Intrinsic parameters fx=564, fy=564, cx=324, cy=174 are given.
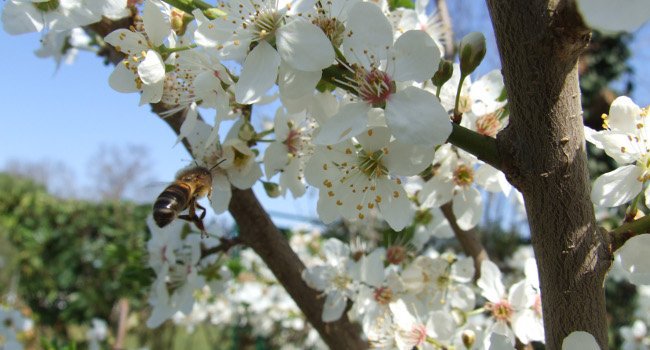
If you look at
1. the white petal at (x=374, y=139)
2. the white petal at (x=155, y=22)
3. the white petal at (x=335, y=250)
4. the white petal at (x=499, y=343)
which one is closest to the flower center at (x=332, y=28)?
the white petal at (x=374, y=139)

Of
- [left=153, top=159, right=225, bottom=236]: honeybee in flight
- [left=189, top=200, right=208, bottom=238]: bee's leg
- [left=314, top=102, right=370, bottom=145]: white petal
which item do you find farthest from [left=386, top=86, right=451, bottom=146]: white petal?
[left=189, top=200, right=208, bottom=238]: bee's leg

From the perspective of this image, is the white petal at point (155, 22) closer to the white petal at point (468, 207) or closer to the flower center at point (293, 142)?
the flower center at point (293, 142)

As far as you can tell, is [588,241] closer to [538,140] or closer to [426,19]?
[538,140]

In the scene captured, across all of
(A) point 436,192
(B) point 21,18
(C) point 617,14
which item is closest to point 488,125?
(A) point 436,192

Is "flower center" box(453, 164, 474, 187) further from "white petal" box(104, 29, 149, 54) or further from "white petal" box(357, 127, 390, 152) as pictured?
"white petal" box(104, 29, 149, 54)

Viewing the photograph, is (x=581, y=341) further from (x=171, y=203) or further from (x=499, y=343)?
(x=171, y=203)

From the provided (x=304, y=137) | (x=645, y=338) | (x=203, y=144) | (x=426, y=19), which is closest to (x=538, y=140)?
(x=304, y=137)
